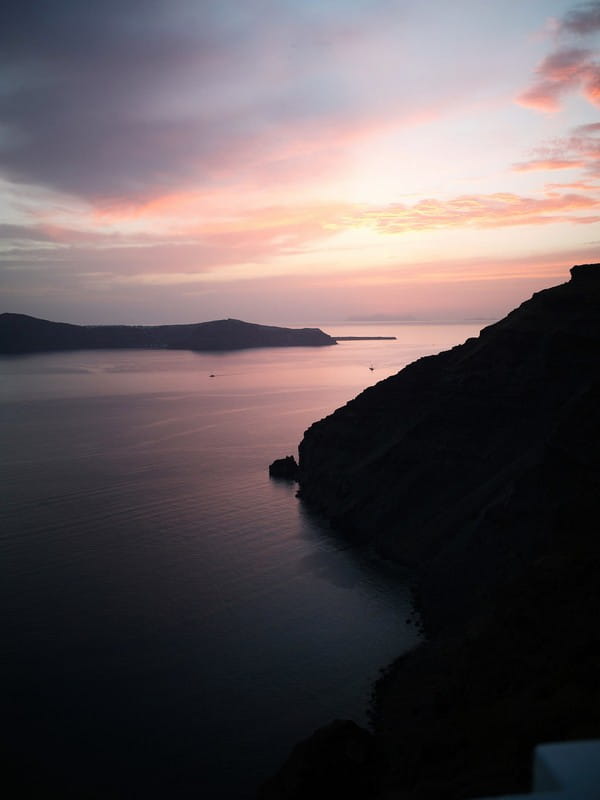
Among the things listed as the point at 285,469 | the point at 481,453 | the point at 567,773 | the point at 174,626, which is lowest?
the point at 174,626

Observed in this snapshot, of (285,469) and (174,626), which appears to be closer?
(174,626)

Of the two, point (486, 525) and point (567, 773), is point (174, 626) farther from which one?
point (567, 773)

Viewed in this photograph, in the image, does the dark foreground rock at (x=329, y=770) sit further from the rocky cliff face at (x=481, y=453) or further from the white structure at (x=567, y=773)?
the white structure at (x=567, y=773)

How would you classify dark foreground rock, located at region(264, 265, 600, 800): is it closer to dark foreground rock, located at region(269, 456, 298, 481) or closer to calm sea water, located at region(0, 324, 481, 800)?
dark foreground rock, located at region(269, 456, 298, 481)

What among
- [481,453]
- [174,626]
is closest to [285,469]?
[481,453]

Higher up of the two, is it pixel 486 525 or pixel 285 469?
pixel 486 525

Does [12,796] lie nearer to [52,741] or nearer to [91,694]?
[52,741]

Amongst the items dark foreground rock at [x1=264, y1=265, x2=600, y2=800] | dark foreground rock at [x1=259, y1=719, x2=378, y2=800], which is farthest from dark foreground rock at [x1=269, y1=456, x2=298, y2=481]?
dark foreground rock at [x1=259, y1=719, x2=378, y2=800]
